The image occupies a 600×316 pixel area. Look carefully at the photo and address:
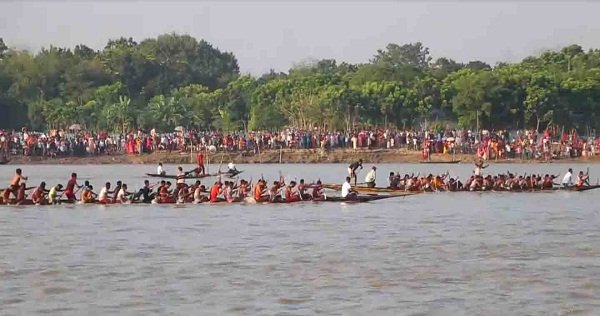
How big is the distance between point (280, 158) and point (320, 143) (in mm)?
2501

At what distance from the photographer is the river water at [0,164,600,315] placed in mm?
19969

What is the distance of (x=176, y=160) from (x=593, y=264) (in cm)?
4302

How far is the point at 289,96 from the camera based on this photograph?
77938 millimetres

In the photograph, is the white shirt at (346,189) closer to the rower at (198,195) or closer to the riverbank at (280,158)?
the rower at (198,195)

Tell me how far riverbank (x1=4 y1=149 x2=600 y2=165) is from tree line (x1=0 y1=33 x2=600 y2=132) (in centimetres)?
809

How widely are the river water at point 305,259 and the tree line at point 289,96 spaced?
3223 centimetres

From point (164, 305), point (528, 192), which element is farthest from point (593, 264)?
point (528, 192)

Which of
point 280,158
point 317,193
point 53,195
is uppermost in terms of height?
point 280,158

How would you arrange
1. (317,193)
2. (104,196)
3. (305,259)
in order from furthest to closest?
(317,193)
(104,196)
(305,259)

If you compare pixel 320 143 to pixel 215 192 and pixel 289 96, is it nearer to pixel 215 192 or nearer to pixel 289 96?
pixel 289 96

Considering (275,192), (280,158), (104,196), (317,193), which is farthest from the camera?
(280,158)

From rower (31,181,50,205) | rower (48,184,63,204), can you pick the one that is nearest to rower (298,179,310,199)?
rower (48,184,63,204)

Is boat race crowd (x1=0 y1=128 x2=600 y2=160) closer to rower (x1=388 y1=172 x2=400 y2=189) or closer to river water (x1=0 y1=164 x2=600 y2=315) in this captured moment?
river water (x1=0 y1=164 x2=600 y2=315)

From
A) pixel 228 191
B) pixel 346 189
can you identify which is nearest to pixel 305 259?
pixel 346 189
